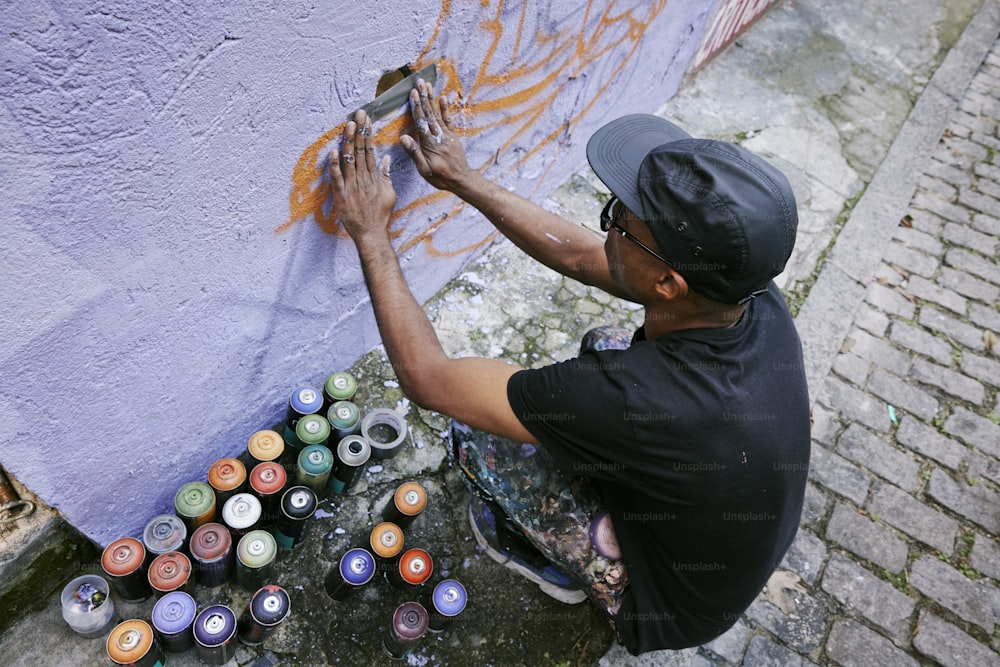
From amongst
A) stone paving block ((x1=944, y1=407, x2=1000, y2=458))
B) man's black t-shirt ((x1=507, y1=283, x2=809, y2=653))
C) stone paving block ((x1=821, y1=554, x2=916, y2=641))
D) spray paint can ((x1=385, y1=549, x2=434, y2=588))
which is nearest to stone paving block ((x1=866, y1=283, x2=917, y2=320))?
stone paving block ((x1=944, y1=407, x2=1000, y2=458))

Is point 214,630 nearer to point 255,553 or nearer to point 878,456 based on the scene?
point 255,553

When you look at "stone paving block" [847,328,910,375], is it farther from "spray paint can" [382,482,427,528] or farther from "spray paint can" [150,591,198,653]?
"spray paint can" [150,591,198,653]

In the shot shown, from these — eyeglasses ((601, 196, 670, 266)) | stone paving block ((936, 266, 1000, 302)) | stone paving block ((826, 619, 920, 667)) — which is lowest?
stone paving block ((826, 619, 920, 667))

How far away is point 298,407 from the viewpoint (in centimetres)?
274

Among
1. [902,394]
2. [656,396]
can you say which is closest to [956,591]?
[902,394]

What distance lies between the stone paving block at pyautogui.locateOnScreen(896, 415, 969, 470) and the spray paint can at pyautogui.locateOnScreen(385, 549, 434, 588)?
2657mm

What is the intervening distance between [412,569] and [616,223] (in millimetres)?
1397

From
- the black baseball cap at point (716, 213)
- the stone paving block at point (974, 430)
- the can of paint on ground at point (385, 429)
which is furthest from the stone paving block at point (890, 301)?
the can of paint on ground at point (385, 429)

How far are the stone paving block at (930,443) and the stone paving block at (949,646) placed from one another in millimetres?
913

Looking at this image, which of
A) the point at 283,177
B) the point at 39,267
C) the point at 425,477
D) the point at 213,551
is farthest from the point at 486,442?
the point at 39,267

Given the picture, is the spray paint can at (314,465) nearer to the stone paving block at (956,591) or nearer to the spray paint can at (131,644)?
the spray paint can at (131,644)

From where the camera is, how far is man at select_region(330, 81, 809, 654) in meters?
1.88

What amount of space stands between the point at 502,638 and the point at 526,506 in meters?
0.59

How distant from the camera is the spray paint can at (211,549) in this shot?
89.8 inches
